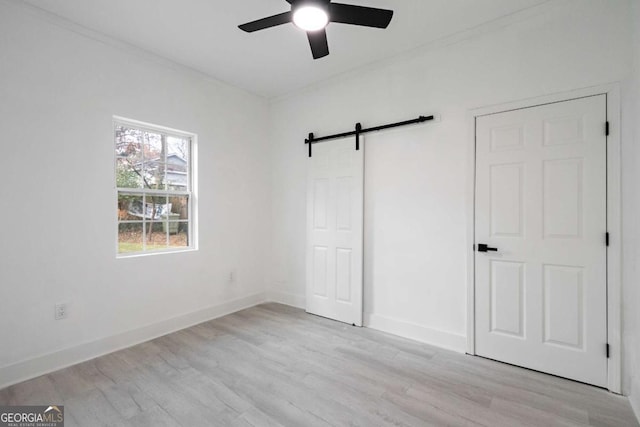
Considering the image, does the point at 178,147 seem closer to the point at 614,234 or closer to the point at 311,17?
the point at 311,17

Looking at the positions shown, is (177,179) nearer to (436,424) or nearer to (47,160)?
(47,160)

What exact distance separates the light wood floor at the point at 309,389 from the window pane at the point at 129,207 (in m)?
1.29

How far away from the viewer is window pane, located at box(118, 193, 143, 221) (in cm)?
290

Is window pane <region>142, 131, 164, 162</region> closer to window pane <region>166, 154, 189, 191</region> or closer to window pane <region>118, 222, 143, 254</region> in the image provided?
window pane <region>166, 154, 189, 191</region>

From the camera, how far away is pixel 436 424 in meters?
1.77

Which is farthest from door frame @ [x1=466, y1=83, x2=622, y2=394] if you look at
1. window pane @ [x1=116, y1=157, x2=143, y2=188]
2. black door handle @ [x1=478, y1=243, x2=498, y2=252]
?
window pane @ [x1=116, y1=157, x2=143, y2=188]

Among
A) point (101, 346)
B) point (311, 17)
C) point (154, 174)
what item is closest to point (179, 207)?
point (154, 174)

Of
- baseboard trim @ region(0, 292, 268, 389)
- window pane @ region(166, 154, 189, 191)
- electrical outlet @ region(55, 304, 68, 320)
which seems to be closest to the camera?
baseboard trim @ region(0, 292, 268, 389)

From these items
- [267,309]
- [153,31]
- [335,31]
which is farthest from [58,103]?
[267,309]

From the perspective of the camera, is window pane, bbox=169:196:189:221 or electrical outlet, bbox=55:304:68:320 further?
window pane, bbox=169:196:189:221

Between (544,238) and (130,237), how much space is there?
12.6 ft

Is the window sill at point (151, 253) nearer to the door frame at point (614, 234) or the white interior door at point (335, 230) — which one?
the white interior door at point (335, 230)

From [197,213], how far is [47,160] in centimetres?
140

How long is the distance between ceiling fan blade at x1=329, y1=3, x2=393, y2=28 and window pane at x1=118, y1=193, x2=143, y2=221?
2564mm
